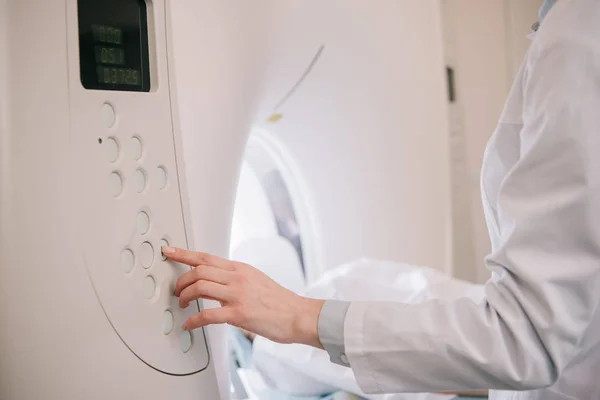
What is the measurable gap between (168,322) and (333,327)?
0.64ft

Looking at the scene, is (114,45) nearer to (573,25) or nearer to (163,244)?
(163,244)

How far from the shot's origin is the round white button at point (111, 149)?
0.63 m

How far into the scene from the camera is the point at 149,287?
66cm

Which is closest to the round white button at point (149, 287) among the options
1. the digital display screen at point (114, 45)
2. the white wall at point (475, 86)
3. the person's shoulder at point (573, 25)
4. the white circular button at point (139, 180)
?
the white circular button at point (139, 180)

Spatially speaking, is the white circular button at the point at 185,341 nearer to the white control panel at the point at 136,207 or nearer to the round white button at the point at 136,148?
the white control panel at the point at 136,207

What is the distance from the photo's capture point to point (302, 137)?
4.25 feet

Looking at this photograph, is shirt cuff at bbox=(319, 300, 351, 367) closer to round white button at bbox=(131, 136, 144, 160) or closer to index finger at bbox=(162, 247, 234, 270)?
index finger at bbox=(162, 247, 234, 270)

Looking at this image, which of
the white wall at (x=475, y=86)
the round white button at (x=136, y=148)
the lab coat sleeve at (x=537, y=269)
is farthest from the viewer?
the white wall at (x=475, y=86)

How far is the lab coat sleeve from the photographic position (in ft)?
1.82

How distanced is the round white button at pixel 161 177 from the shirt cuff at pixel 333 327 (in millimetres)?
238

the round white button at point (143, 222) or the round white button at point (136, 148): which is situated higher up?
the round white button at point (136, 148)

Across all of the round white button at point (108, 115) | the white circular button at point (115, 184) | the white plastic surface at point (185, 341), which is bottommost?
the white plastic surface at point (185, 341)

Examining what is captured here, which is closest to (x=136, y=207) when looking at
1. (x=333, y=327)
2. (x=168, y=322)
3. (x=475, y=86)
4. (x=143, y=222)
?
(x=143, y=222)

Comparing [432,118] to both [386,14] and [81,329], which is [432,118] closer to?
[386,14]
